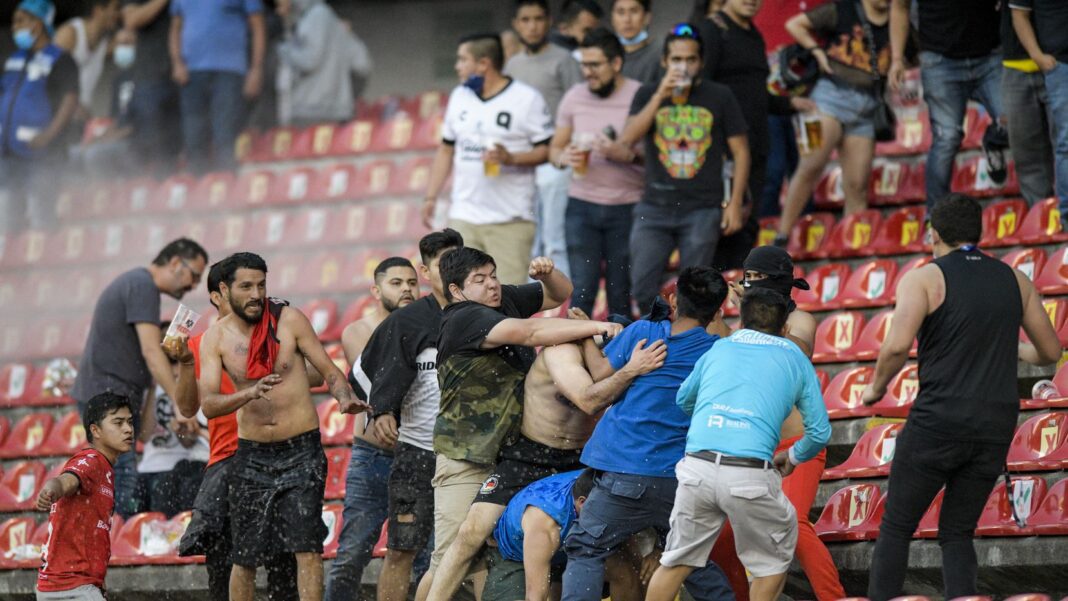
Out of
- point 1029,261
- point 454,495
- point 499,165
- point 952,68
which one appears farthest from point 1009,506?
point 499,165

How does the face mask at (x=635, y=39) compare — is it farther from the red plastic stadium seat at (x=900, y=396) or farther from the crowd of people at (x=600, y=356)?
the red plastic stadium seat at (x=900, y=396)

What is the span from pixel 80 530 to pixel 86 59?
10217mm

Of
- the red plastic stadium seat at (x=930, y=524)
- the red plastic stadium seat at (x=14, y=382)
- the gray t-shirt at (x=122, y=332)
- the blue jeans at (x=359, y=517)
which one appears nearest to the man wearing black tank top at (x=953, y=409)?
the red plastic stadium seat at (x=930, y=524)

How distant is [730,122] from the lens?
10.1 m

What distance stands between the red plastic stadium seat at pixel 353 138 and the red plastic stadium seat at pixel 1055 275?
729 cm

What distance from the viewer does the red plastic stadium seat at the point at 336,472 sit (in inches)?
392

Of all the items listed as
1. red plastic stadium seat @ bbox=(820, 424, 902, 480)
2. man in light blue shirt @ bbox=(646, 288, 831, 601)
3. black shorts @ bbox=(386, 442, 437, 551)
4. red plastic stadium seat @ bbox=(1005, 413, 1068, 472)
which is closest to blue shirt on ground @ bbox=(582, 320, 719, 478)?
man in light blue shirt @ bbox=(646, 288, 831, 601)

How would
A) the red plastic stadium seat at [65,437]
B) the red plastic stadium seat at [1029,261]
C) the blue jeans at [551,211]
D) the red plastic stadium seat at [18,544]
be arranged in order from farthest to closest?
the red plastic stadium seat at [65,437], the blue jeans at [551,211], the red plastic stadium seat at [18,544], the red plastic stadium seat at [1029,261]

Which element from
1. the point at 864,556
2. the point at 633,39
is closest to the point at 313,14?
the point at 633,39

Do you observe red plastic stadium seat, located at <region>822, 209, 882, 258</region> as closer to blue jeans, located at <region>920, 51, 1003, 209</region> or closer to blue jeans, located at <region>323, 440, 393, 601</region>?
blue jeans, located at <region>920, 51, 1003, 209</region>

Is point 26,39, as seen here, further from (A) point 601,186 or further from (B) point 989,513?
(B) point 989,513

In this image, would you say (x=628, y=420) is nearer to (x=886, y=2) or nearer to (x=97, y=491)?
(x=97, y=491)

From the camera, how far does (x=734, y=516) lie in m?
6.62

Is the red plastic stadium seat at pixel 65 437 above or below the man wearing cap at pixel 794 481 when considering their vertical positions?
below
